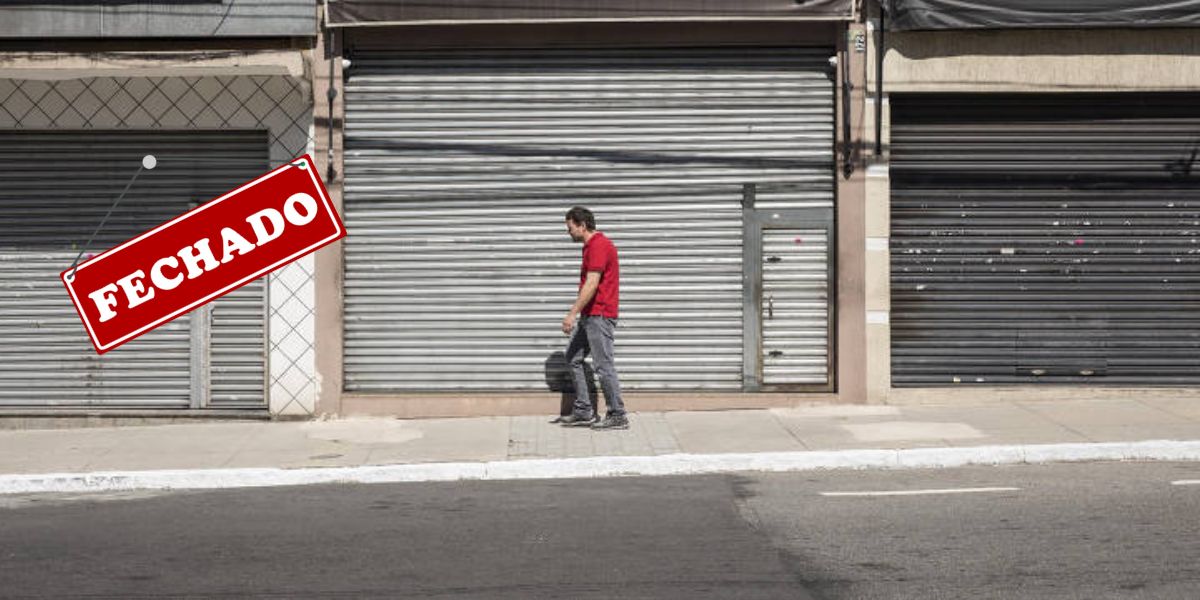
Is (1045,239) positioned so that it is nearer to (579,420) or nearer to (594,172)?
(594,172)

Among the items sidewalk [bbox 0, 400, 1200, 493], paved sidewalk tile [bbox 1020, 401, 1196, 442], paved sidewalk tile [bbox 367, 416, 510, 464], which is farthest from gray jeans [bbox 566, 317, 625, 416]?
paved sidewalk tile [bbox 1020, 401, 1196, 442]

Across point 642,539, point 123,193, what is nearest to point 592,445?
point 642,539

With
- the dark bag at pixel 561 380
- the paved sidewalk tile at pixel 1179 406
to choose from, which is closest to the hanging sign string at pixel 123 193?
the dark bag at pixel 561 380

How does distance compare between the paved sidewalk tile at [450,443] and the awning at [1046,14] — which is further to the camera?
the awning at [1046,14]

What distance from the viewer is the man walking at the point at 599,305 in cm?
1216

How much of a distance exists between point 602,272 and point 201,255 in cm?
409

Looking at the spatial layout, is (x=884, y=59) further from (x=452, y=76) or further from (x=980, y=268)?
(x=452, y=76)

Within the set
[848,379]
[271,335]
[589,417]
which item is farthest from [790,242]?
[271,335]

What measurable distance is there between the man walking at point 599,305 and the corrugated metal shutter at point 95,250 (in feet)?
10.8

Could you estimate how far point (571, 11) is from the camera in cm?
1330

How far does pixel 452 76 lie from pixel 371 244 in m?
1.73

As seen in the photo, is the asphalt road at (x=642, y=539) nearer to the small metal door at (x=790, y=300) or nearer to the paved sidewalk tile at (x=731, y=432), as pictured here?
the paved sidewalk tile at (x=731, y=432)

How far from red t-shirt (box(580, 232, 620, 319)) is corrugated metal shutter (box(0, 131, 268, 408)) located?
135 inches

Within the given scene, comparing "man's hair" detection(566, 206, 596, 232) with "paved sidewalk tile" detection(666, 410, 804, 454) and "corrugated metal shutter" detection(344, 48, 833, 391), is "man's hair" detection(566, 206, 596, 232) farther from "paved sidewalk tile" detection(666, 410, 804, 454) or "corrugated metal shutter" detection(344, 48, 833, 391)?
"paved sidewalk tile" detection(666, 410, 804, 454)
